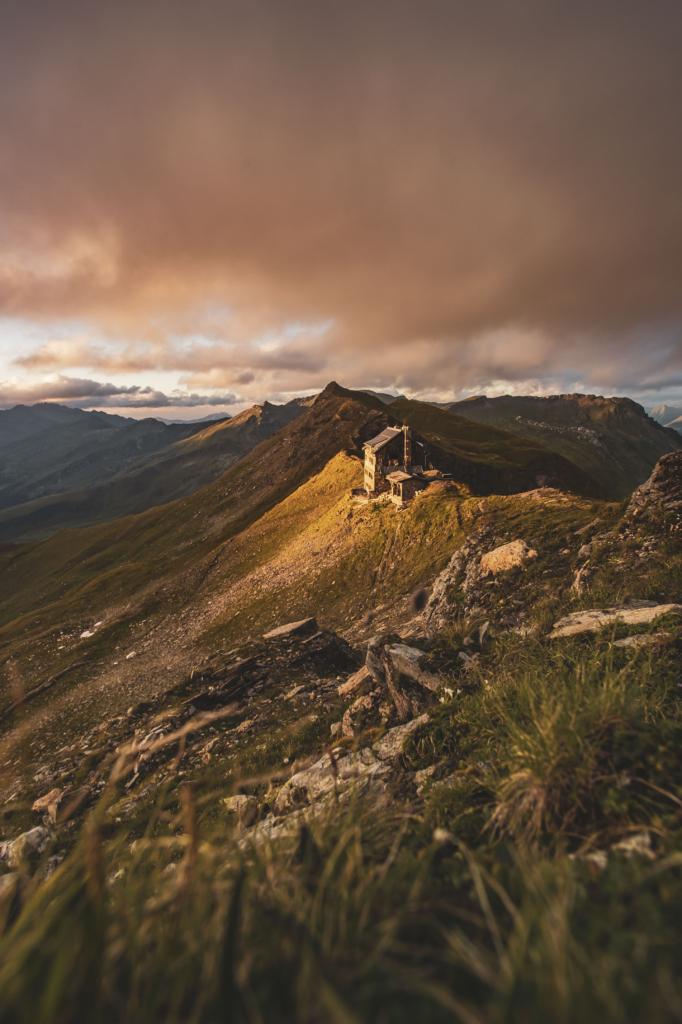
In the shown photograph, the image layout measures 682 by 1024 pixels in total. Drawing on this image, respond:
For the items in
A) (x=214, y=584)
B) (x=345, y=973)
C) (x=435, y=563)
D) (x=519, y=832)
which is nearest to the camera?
(x=345, y=973)

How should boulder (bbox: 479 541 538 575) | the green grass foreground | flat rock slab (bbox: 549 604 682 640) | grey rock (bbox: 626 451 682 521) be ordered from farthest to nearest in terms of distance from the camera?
boulder (bbox: 479 541 538 575), grey rock (bbox: 626 451 682 521), flat rock slab (bbox: 549 604 682 640), the green grass foreground

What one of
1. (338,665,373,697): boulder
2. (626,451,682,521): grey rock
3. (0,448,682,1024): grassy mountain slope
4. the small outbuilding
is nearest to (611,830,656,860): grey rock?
(0,448,682,1024): grassy mountain slope

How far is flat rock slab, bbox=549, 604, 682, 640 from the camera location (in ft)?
25.2

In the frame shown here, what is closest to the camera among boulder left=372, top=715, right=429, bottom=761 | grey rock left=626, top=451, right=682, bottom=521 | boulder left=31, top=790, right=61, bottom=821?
boulder left=372, top=715, right=429, bottom=761

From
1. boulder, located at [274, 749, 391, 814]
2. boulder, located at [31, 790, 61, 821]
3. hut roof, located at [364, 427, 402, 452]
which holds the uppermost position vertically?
hut roof, located at [364, 427, 402, 452]

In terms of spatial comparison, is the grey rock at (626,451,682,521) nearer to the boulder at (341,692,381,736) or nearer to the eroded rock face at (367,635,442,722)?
the eroded rock face at (367,635,442,722)

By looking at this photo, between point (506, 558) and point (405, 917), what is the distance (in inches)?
608

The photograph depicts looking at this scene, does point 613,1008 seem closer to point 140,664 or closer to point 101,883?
point 101,883

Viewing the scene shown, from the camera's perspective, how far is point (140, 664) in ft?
126

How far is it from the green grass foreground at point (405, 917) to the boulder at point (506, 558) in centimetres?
1279

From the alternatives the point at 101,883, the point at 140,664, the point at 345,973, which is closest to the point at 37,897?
the point at 101,883

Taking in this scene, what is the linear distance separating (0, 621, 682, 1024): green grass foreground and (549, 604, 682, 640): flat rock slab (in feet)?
16.3

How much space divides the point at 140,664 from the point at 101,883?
4343cm

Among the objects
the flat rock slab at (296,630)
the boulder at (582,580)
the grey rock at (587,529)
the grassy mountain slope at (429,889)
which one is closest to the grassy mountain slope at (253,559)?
the flat rock slab at (296,630)
